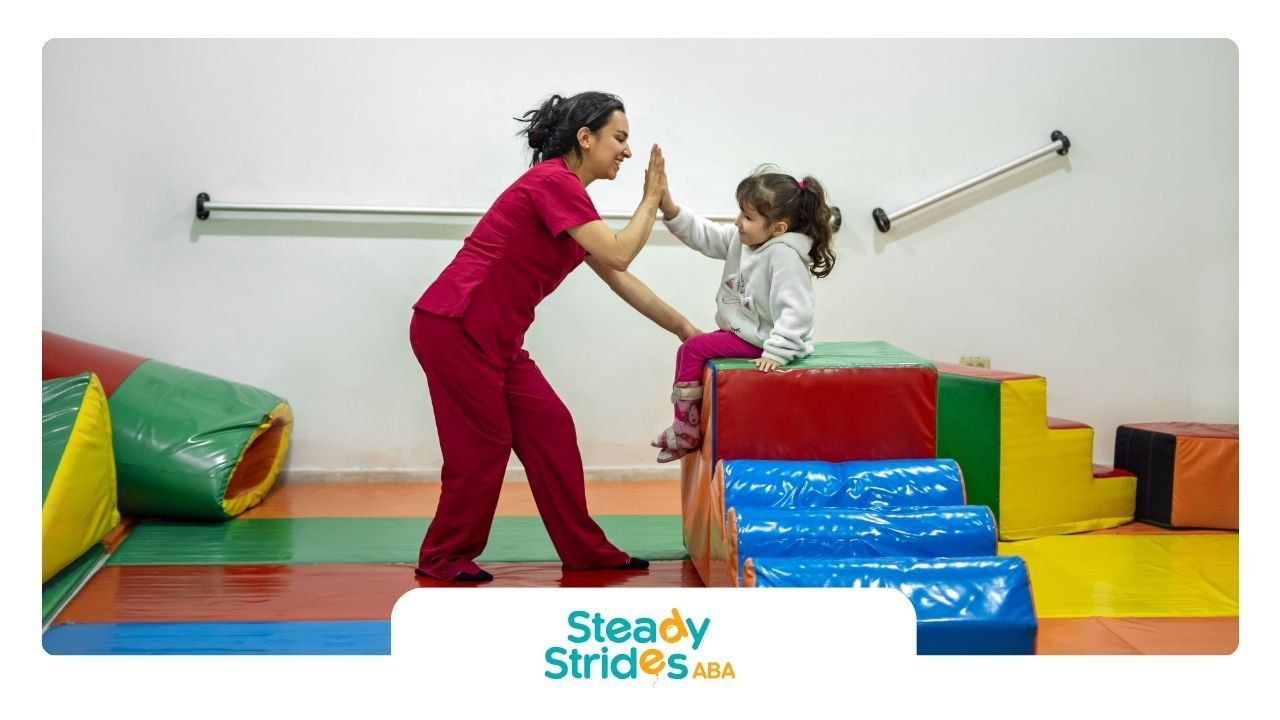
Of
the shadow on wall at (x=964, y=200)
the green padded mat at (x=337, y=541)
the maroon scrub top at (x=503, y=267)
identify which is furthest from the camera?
the shadow on wall at (x=964, y=200)

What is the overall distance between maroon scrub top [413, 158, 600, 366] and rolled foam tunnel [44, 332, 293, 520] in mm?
1254

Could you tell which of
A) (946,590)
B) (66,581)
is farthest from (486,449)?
(946,590)

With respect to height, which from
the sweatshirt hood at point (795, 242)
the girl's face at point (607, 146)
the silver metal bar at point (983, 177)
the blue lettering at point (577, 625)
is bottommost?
the blue lettering at point (577, 625)

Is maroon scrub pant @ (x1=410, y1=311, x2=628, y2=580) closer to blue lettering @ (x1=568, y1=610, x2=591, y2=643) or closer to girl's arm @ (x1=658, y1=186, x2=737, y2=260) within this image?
girl's arm @ (x1=658, y1=186, x2=737, y2=260)

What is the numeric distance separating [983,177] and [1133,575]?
5.88ft

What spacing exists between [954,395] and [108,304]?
321 cm

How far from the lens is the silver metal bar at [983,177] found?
4.30m

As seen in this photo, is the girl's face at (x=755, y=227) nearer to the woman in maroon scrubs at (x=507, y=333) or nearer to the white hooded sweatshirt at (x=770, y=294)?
the white hooded sweatshirt at (x=770, y=294)

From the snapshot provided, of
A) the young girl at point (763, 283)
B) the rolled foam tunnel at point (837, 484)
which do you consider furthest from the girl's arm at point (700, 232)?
the rolled foam tunnel at point (837, 484)

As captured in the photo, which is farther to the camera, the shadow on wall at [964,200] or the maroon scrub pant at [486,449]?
the shadow on wall at [964,200]

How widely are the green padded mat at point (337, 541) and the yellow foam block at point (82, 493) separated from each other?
0.14 meters

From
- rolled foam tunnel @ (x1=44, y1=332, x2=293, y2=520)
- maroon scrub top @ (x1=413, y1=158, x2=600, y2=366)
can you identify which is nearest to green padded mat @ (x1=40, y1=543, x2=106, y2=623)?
rolled foam tunnel @ (x1=44, y1=332, x2=293, y2=520)

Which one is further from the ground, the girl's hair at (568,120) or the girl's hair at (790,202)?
the girl's hair at (568,120)

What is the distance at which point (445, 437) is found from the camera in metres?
2.94
